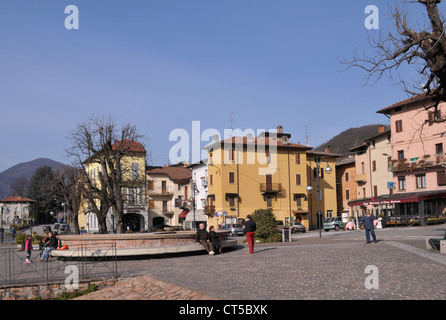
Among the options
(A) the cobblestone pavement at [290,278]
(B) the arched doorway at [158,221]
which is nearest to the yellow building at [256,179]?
(B) the arched doorway at [158,221]

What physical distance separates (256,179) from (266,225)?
109 ft

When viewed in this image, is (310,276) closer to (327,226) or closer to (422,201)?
(422,201)

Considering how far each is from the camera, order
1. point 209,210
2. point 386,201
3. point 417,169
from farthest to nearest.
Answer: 1. point 209,210
2. point 417,169
3. point 386,201

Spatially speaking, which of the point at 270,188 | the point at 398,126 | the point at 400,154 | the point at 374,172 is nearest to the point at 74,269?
the point at 400,154

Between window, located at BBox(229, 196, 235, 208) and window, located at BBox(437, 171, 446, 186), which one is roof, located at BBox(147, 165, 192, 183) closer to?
window, located at BBox(229, 196, 235, 208)

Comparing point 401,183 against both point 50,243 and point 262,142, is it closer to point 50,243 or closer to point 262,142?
point 262,142

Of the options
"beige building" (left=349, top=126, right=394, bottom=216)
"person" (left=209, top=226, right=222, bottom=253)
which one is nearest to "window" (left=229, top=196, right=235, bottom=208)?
"beige building" (left=349, top=126, right=394, bottom=216)

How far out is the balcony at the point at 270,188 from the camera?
2327 inches

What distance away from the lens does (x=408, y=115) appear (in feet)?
167

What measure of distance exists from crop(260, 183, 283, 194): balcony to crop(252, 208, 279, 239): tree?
32.2 meters

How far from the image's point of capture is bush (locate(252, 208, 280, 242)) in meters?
26.5

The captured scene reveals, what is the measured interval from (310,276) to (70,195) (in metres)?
41.6

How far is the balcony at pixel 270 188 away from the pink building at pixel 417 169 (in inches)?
543

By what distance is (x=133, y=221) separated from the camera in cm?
6794
